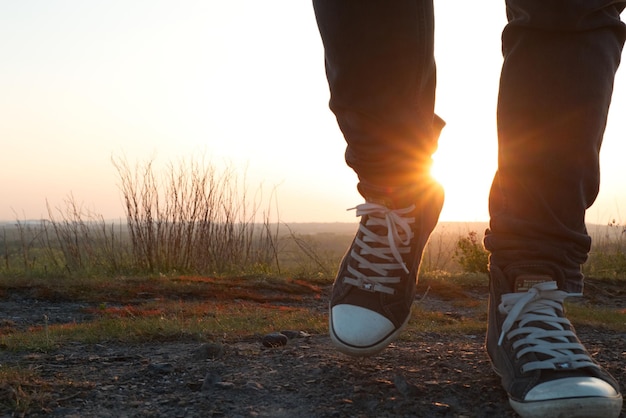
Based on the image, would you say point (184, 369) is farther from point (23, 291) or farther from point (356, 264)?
point (23, 291)

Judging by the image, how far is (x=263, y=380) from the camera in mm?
1594

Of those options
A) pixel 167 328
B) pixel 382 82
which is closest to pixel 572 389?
pixel 382 82

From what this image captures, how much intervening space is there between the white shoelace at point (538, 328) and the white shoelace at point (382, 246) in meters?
0.32

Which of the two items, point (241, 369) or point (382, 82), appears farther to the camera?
point (241, 369)

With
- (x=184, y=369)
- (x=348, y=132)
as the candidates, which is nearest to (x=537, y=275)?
(x=348, y=132)

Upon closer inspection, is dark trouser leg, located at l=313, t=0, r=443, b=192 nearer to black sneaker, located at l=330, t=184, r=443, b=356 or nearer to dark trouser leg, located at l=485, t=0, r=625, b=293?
black sneaker, located at l=330, t=184, r=443, b=356

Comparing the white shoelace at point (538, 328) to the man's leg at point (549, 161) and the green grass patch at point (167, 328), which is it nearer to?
the man's leg at point (549, 161)

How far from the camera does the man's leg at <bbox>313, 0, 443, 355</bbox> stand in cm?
154

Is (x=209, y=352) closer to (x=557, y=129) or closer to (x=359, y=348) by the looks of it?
(x=359, y=348)

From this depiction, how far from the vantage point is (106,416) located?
4.40 feet

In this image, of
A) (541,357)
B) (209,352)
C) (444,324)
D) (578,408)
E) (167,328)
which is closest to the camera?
(578,408)

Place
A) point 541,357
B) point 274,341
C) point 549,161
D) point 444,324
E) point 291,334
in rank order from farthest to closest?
point 444,324
point 291,334
point 274,341
point 549,161
point 541,357

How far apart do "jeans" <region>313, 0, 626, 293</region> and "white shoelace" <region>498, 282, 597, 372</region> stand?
59 millimetres

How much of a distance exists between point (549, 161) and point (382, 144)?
1.42 feet
